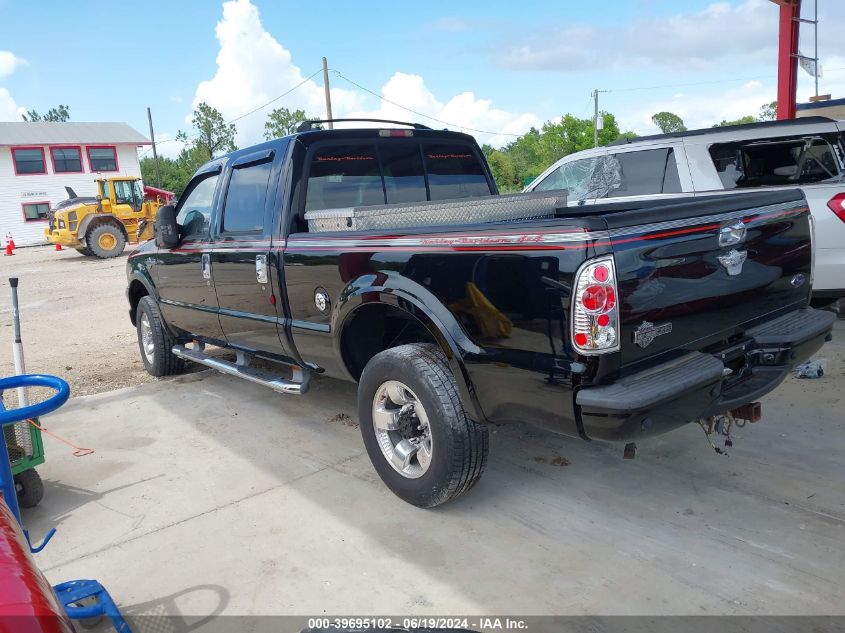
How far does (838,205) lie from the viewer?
5.65 metres

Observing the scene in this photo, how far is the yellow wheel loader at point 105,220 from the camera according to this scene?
811 inches

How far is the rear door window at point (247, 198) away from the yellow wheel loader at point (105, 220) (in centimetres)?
1652

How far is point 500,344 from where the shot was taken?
2846 millimetres

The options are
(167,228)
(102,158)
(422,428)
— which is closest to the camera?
(422,428)

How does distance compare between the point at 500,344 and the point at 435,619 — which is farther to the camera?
the point at 500,344

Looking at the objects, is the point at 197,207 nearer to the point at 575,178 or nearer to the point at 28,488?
the point at 28,488

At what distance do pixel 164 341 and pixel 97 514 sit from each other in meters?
2.78

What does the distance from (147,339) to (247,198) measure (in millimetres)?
2624

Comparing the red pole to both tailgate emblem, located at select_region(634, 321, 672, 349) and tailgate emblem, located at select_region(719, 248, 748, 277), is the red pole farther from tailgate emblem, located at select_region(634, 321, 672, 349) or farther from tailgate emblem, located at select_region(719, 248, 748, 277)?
tailgate emblem, located at select_region(634, 321, 672, 349)

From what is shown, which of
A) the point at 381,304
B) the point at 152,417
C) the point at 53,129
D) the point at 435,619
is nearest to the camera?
the point at 435,619

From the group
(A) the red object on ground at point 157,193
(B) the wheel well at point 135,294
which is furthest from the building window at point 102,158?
(B) the wheel well at point 135,294

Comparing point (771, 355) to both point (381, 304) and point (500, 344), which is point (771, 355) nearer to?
point (500, 344)

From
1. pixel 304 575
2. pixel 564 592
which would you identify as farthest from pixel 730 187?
pixel 304 575

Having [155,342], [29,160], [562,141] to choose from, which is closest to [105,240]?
[155,342]
